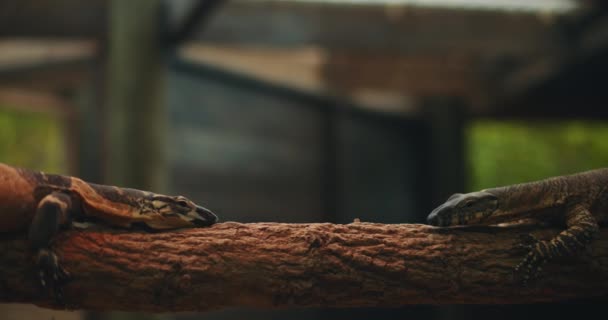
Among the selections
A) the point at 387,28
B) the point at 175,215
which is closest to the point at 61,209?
the point at 175,215

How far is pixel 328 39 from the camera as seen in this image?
7.89m

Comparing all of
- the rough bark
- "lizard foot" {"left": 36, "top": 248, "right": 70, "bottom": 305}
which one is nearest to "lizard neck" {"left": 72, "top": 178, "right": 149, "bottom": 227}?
the rough bark

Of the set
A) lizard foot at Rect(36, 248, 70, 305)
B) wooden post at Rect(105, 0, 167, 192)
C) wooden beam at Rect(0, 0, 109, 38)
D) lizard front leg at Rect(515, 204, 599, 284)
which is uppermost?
wooden beam at Rect(0, 0, 109, 38)

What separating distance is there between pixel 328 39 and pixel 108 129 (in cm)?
264

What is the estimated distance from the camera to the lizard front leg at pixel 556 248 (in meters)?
4.04

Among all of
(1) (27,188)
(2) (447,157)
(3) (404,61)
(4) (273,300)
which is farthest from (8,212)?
(2) (447,157)

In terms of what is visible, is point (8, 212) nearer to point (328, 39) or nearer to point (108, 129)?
point (108, 129)

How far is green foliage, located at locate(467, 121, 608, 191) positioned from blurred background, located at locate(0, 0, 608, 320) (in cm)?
3

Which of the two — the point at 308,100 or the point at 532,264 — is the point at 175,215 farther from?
the point at 308,100

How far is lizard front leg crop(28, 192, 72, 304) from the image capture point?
3.75 metres

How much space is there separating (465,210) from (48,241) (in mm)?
2371

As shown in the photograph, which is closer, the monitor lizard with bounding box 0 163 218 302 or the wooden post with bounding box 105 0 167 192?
the monitor lizard with bounding box 0 163 218 302

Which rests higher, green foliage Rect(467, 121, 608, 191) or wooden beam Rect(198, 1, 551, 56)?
wooden beam Rect(198, 1, 551, 56)

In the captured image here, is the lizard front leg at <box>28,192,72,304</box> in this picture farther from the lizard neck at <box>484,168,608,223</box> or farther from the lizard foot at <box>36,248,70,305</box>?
the lizard neck at <box>484,168,608,223</box>
